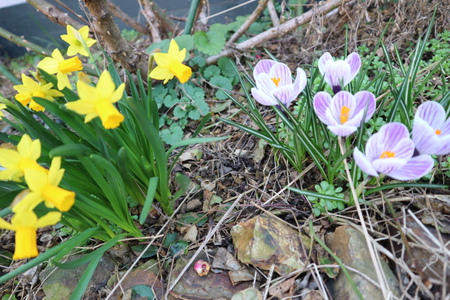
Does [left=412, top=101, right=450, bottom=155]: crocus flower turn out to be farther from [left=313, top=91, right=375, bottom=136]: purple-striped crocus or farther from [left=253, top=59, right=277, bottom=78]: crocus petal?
[left=253, top=59, right=277, bottom=78]: crocus petal

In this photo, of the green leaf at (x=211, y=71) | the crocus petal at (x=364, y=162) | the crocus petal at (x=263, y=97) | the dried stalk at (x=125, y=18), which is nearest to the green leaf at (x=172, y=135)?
the green leaf at (x=211, y=71)

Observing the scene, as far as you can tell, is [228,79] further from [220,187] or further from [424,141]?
[424,141]

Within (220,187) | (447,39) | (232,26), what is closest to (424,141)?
(220,187)

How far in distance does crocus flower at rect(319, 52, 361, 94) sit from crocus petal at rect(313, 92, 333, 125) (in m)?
0.14

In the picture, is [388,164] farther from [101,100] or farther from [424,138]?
[101,100]

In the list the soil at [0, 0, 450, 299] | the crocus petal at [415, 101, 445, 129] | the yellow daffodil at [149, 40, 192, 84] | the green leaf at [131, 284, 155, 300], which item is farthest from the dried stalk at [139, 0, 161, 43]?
the crocus petal at [415, 101, 445, 129]

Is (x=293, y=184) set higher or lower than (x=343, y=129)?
lower

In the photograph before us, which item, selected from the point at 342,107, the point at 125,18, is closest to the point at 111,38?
the point at 125,18

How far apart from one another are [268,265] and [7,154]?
86 cm

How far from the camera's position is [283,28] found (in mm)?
2025

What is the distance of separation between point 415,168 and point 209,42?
1.49 m

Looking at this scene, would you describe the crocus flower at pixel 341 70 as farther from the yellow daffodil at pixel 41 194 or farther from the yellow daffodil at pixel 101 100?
the yellow daffodil at pixel 41 194

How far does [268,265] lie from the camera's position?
1060 mm

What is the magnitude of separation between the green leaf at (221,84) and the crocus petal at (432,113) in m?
1.21
